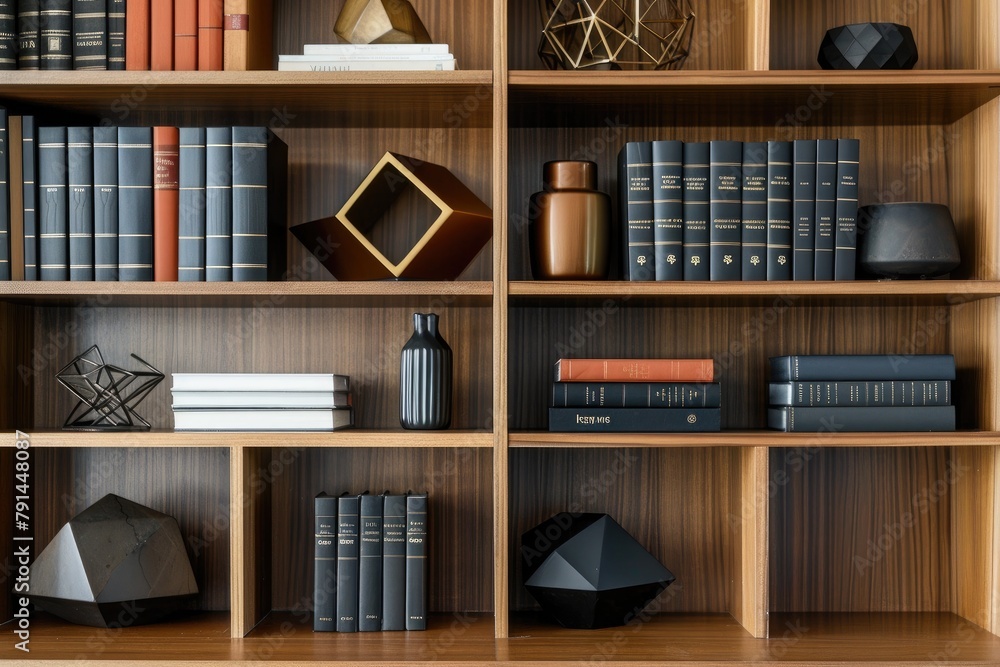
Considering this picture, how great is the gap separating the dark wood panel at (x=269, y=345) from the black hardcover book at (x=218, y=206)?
0.83ft

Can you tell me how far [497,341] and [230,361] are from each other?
0.64m

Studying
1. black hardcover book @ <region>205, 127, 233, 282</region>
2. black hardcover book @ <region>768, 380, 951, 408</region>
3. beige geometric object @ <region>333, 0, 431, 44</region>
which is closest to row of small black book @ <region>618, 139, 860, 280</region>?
black hardcover book @ <region>768, 380, 951, 408</region>

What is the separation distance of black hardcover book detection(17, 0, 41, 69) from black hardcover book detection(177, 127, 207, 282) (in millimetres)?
327

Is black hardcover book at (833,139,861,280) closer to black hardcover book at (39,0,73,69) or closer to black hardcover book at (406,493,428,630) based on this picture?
black hardcover book at (406,493,428,630)

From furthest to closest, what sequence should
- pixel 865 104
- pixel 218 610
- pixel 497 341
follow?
pixel 218 610 < pixel 865 104 < pixel 497 341

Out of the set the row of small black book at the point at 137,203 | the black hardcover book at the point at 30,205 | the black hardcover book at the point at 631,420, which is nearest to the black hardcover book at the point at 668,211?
the black hardcover book at the point at 631,420

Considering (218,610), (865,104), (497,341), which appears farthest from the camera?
(218,610)

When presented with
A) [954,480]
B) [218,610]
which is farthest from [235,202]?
[954,480]

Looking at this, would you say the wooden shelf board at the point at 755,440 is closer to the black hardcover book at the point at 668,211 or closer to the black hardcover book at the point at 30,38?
the black hardcover book at the point at 668,211

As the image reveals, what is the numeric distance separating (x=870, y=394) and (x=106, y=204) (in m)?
1.46

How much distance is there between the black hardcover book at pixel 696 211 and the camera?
1608 millimetres

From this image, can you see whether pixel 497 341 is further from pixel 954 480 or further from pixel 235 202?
pixel 954 480

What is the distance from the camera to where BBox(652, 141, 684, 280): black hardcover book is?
1.60 metres

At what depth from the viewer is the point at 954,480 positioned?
1835mm
